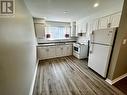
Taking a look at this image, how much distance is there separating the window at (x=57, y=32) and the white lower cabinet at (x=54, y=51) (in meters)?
0.92

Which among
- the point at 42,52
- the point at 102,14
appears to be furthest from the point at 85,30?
the point at 42,52

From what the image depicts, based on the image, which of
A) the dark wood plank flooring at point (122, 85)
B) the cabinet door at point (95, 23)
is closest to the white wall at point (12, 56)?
the dark wood plank flooring at point (122, 85)

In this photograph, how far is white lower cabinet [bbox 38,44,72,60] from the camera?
3979 millimetres

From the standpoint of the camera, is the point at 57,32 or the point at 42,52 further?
the point at 57,32

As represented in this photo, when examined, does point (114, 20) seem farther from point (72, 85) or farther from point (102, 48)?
point (72, 85)

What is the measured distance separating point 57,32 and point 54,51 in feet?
4.74

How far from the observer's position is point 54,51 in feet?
14.0

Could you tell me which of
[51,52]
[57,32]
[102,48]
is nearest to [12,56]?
[102,48]

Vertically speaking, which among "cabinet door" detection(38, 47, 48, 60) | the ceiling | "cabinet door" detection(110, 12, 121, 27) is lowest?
"cabinet door" detection(38, 47, 48, 60)

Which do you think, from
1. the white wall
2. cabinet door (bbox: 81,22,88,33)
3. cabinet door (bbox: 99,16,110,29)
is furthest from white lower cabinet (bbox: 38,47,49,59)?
cabinet door (bbox: 99,16,110,29)

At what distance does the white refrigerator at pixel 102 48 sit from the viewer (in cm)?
208

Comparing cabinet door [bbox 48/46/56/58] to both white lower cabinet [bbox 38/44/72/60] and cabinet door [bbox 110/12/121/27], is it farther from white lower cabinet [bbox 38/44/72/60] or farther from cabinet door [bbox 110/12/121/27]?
cabinet door [bbox 110/12/121/27]

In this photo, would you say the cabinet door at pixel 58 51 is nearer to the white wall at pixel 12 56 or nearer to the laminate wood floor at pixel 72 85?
the laminate wood floor at pixel 72 85

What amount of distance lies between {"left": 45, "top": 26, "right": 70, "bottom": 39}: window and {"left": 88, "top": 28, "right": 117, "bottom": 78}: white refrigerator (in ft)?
8.98
